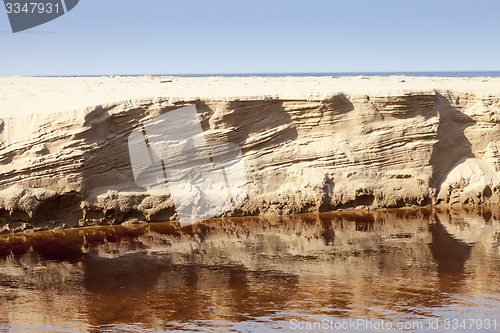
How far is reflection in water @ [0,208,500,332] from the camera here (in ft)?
23.1

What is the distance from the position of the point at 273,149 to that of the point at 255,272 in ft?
12.7

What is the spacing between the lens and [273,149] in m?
12.0

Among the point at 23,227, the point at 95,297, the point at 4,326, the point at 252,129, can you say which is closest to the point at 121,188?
the point at 23,227

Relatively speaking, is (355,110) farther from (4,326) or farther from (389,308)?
(4,326)

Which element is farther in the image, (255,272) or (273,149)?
(273,149)

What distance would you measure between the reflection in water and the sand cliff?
45 cm

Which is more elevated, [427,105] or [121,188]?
[427,105]

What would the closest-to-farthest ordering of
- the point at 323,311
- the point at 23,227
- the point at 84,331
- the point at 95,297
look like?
the point at 84,331 < the point at 323,311 < the point at 95,297 < the point at 23,227

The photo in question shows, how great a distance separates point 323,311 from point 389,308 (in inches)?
32.3

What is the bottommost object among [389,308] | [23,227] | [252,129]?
[389,308]

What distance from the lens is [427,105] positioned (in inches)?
491

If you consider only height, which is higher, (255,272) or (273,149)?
(273,149)

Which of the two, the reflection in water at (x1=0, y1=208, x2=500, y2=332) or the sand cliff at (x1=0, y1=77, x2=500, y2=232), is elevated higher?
the sand cliff at (x1=0, y1=77, x2=500, y2=232)

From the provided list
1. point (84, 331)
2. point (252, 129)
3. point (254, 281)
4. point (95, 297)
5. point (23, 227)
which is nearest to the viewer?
point (84, 331)
